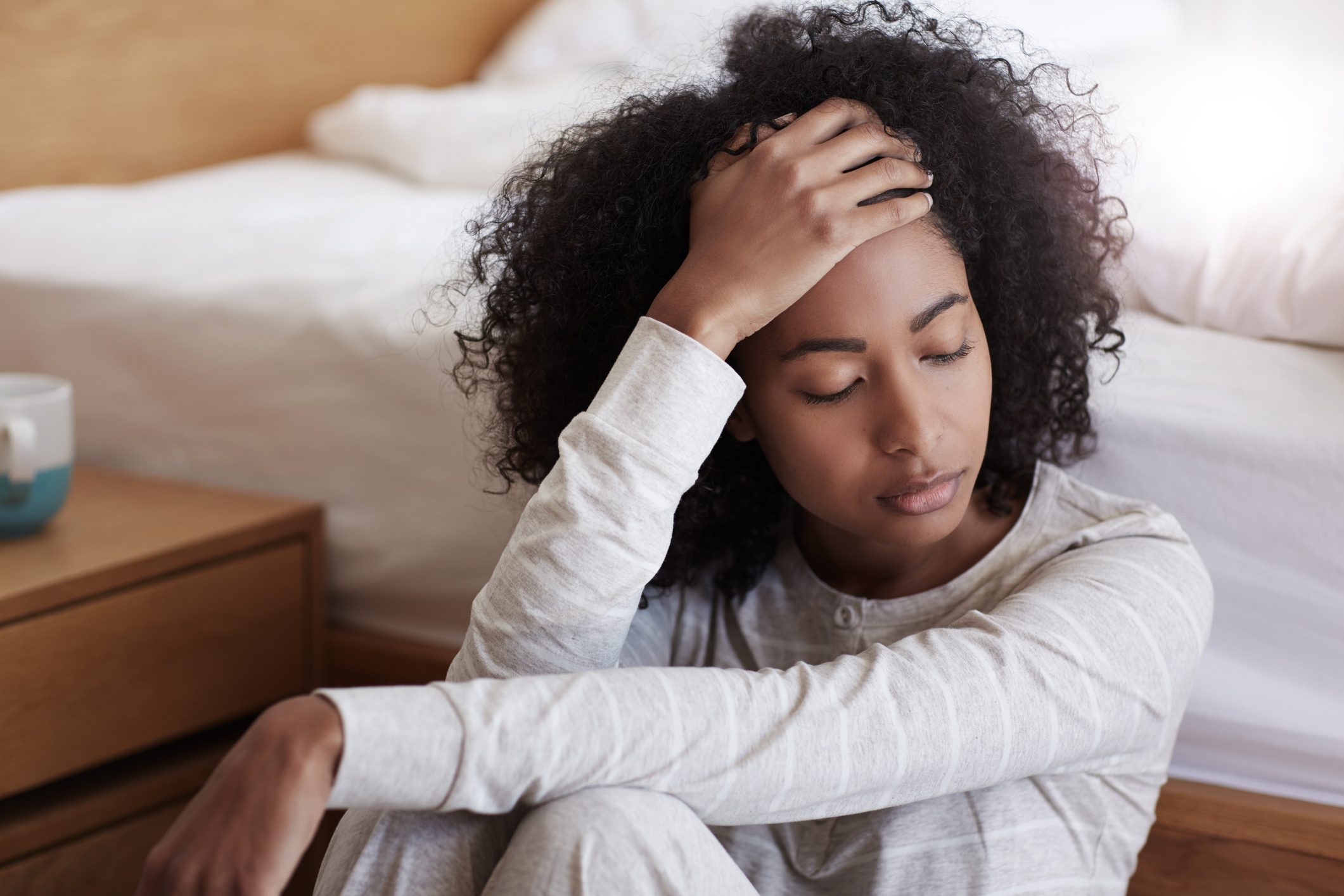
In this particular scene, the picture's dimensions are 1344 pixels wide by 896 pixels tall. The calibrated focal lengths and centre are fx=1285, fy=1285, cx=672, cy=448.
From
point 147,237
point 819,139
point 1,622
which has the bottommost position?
point 1,622

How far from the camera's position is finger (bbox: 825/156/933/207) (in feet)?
2.33

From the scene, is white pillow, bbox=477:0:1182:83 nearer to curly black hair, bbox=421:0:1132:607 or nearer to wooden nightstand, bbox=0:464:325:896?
curly black hair, bbox=421:0:1132:607

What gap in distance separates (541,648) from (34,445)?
0.55 m

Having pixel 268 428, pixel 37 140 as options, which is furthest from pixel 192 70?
pixel 268 428

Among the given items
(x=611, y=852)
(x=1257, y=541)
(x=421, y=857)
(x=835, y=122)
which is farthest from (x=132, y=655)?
(x=1257, y=541)

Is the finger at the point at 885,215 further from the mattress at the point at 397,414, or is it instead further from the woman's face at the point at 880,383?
the mattress at the point at 397,414

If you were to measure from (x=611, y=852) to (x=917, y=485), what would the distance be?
0.27m

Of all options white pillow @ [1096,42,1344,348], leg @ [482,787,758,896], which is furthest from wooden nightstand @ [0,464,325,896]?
white pillow @ [1096,42,1344,348]

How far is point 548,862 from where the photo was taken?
61cm

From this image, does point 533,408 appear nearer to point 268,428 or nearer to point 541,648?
point 541,648

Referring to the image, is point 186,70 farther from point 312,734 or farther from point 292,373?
point 312,734

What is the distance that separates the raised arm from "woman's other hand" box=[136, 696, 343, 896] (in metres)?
0.13

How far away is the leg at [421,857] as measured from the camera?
0.65m

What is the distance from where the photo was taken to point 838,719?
656mm
